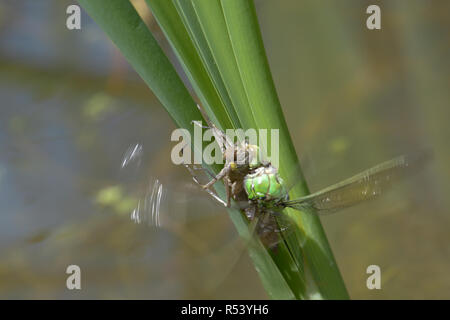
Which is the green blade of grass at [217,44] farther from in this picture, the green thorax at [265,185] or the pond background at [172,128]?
the pond background at [172,128]

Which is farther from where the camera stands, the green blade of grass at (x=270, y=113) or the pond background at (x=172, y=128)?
the pond background at (x=172, y=128)

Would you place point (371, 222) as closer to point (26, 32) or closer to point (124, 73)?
point (124, 73)

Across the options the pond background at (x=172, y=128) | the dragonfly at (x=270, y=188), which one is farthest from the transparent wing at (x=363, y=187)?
the pond background at (x=172, y=128)

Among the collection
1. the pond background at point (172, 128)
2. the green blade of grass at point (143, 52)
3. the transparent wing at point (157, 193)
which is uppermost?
the pond background at point (172, 128)

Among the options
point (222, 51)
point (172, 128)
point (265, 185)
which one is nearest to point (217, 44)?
point (222, 51)

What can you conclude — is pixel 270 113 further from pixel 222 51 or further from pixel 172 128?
pixel 172 128
